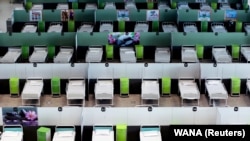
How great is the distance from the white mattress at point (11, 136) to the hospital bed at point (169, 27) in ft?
23.8

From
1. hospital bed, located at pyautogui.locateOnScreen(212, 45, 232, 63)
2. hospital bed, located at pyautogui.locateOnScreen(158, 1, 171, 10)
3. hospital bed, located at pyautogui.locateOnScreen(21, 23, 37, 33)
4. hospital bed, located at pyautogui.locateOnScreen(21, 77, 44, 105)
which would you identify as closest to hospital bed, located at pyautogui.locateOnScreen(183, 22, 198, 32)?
hospital bed, located at pyautogui.locateOnScreen(212, 45, 232, 63)

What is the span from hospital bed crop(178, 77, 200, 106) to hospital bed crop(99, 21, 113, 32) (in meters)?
4.04

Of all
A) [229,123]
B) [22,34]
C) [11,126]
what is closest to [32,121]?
[11,126]

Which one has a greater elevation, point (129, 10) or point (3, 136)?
point (129, 10)

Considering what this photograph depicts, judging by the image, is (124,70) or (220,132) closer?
(220,132)

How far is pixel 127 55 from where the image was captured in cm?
1491

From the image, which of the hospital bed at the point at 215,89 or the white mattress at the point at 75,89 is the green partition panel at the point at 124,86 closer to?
the white mattress at the point at 75,89

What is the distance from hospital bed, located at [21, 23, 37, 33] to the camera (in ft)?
54.5

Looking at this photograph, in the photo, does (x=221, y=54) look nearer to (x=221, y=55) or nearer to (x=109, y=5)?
(x=221, y=55)

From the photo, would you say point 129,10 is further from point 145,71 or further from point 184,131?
point 184,131

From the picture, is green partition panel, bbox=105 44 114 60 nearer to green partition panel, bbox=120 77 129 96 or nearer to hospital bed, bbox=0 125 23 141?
green partition panel, bbox=120 77 129 96

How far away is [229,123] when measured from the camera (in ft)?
34.7

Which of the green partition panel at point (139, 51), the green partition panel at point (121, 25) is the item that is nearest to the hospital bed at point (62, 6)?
the green partition panel at point (121, 25)

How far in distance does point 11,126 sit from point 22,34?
5279mm
